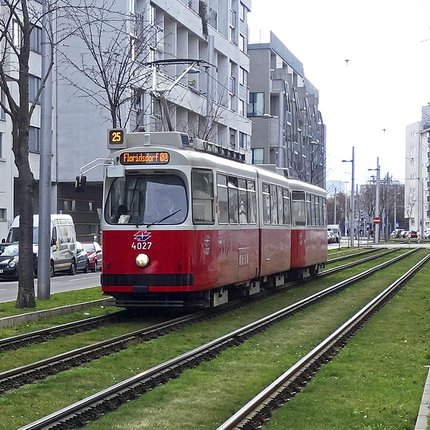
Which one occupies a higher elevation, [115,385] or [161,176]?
[161,176]

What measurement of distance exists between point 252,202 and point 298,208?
6.94 meters

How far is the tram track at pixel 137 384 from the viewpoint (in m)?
8.69

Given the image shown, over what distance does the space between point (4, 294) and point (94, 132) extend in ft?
89.6

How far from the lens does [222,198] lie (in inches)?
746

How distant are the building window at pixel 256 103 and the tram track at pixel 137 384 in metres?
70.1

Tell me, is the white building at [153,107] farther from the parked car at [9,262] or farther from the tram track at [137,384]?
the tram track at [137,384]

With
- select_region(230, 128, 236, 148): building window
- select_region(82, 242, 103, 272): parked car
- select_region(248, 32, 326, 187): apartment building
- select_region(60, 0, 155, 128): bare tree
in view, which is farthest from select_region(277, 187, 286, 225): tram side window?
select_region(248, 32, 326, 187): apartment building

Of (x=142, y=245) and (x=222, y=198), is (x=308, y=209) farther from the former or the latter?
(x=142, y=245)

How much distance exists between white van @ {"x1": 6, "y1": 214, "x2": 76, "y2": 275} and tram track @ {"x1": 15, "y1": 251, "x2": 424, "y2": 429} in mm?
22209

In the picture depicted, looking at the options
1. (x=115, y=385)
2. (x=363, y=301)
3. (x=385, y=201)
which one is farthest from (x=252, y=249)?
(x=385, y=201)

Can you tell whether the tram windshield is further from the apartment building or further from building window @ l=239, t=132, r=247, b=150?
the apartment building

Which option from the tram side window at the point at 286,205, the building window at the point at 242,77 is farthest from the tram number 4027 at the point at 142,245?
the building window at the point at 242,77

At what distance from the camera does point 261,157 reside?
85.9m

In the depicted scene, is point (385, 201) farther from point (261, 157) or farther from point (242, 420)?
point (242, 420)
